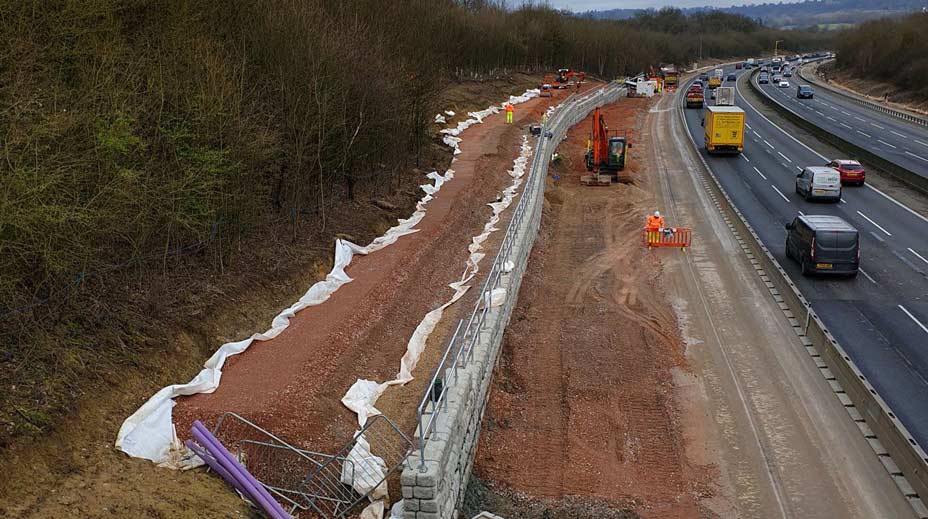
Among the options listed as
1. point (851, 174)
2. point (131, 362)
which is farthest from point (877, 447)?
point (851, 174)

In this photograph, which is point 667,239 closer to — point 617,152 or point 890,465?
point 617,152

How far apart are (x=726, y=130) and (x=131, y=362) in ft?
145

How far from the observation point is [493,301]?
18.9m

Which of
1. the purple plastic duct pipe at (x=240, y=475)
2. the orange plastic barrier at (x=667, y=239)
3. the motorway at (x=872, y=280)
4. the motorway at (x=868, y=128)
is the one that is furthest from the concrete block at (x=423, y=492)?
the motorway at (x=868, y=128)

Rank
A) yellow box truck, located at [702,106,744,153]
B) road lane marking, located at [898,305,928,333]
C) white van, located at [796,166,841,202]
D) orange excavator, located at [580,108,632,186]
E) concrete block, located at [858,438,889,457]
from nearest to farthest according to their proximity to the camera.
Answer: concrete block, located at [858,438,889,457] < road lane marking, located at [898,305,928,333] < white van, located at [796,166,841,202] < orange excavator, located at [580,108,632,186] < yellow box truck, located at [702,106,744,153]

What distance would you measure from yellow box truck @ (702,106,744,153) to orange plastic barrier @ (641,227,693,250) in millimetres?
21004

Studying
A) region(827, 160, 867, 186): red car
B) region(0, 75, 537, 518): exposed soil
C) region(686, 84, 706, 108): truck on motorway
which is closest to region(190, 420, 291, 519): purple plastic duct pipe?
region(0, 75, 537, 518): exposed soil

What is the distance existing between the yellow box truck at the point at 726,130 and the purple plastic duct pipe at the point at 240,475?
44.9 metres

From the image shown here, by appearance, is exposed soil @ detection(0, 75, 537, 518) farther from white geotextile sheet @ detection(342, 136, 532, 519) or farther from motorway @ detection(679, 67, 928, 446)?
motorway @ detection(679, 67, 928, 446)

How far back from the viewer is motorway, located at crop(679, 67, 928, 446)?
1836 cm

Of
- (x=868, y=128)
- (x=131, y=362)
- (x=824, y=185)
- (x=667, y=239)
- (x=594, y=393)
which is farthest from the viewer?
(x=868, y=128)

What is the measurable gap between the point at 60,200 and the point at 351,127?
14.0 meters

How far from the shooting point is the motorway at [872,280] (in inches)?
723

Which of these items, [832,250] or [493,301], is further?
[832,250]
